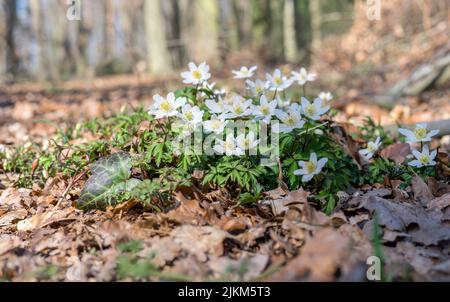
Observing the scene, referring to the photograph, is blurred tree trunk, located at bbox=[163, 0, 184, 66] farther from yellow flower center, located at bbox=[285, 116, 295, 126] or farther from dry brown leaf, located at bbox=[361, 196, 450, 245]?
dry brown leaf, located at bbox=[361, 196, 450, 245]

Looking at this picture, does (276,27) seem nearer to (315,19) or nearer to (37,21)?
(315,19)

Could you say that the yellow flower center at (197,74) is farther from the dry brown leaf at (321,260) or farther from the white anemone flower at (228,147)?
the dry brown leaf at (321,260)

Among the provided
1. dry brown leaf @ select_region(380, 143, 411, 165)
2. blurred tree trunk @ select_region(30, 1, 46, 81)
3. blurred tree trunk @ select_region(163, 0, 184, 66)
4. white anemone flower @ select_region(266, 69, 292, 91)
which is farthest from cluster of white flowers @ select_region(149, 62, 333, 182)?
blurred tree trunk @ select_region(30, 1, 46, 81)

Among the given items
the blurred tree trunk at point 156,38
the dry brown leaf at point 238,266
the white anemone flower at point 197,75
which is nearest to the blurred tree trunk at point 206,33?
the blurred tree trunk at point 156,38

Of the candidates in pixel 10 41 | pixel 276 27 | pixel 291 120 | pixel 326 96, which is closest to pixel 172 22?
pixel 276 27

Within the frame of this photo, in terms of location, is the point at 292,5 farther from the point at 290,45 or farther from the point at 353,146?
the point at 353,146
